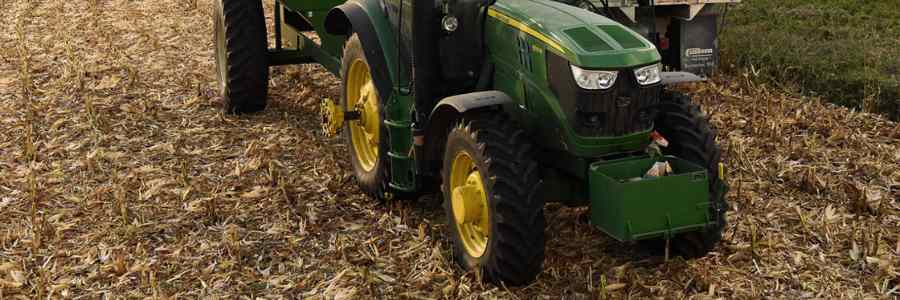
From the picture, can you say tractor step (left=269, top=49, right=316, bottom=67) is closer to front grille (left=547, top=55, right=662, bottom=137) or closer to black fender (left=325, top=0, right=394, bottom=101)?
black fender (left=325, top=0, right=394, bottom=101)

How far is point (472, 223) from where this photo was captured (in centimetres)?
489

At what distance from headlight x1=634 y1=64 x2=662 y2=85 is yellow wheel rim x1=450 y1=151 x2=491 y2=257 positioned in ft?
2.66

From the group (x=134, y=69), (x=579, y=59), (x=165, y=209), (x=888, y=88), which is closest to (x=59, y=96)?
(x=134, y=69)

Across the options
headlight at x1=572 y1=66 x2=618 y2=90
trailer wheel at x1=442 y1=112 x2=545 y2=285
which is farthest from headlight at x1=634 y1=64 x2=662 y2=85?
trailer wheel at x1=442 y1=112 x2=545 y2=285

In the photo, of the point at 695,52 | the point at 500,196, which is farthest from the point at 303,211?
the point at 695,52

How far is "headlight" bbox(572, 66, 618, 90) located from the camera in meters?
4.35

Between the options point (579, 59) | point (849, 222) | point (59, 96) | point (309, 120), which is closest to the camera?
point (579, 59)

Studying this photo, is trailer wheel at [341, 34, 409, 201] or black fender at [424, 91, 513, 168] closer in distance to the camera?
black fender at [424, 91, 513, 168]

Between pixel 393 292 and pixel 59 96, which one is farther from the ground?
pixel 59 96

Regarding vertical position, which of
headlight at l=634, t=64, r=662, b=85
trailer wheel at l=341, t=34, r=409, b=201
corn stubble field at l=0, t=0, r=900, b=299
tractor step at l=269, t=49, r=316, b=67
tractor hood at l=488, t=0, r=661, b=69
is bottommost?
corn stubble field at l=0, t=0, r=900, b=299

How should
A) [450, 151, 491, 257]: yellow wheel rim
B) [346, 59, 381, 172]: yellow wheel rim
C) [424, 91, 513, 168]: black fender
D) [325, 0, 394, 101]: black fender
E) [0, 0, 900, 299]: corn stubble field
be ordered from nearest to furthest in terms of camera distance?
1. [424, 91, 513, 168]: black fender
2. [450, 151, 491, 257]: yellow wheel rim
3. [0, 0, 900, 299]: corn stubble field
4. [325, 0, 394, 101]: black fender
5. [346, 59, 381, 172]: yellow wheel rim

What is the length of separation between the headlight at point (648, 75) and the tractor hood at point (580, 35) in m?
0.04

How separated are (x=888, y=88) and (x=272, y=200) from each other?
4842 millimetres

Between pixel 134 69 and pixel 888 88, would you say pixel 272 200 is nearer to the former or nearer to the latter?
pixel 134 69
